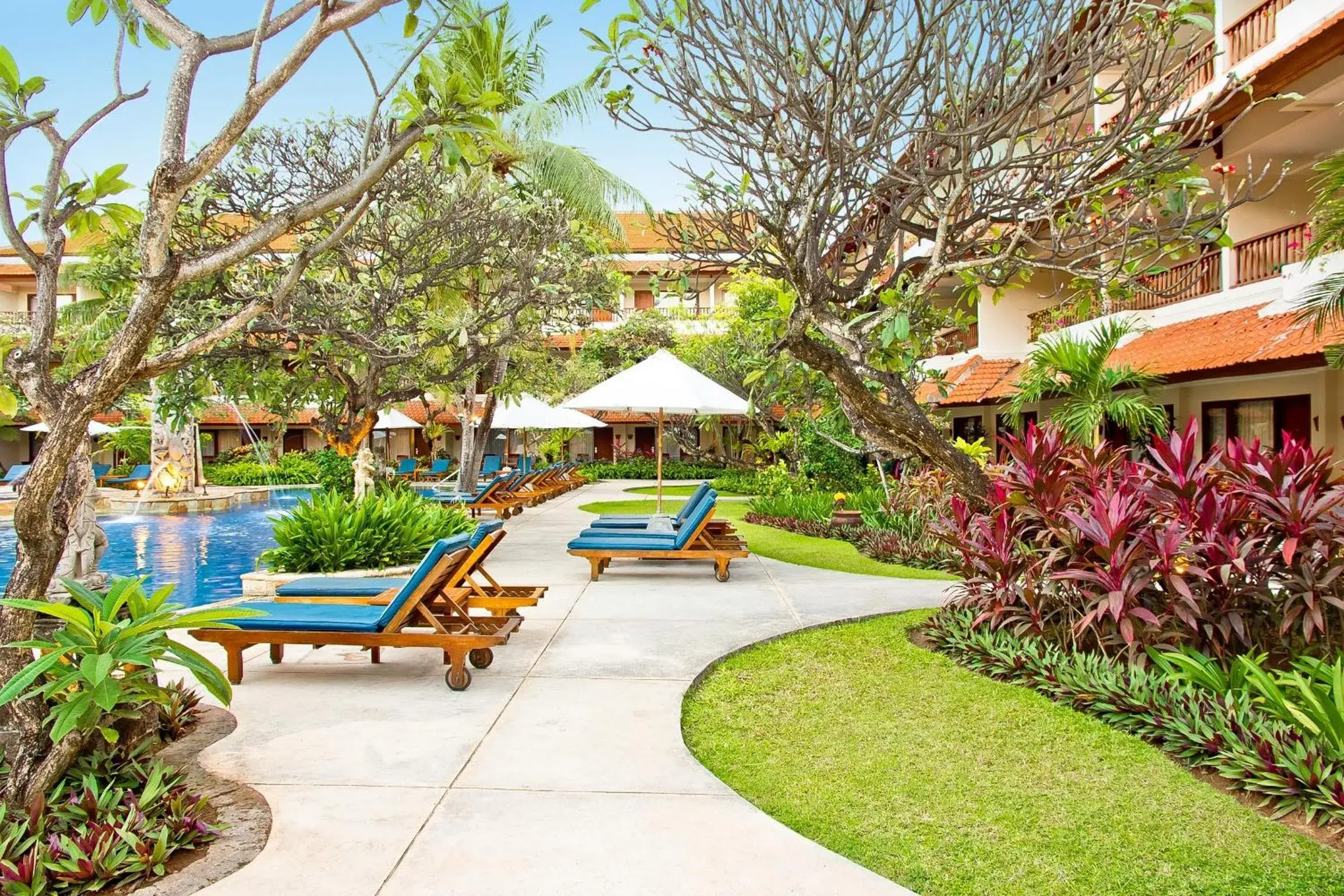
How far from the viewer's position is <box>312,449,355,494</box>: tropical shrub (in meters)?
12.5

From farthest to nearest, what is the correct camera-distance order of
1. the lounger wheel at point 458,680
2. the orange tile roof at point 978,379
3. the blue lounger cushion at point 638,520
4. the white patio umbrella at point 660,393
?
1. the orange tile roof at point 978,379
2. the white patio umbrella at point 660,393
3. the blue lounger cushion at point 638,520
4. the lounger wheel at point 458,680

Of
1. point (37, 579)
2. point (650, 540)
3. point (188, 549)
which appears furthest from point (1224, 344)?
point (188, 549)

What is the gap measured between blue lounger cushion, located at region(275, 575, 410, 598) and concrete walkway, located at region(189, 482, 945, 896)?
0.45 m

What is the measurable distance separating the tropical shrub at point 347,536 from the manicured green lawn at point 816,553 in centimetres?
484

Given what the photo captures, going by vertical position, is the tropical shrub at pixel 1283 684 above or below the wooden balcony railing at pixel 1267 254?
below

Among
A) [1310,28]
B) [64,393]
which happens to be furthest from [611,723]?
[1310,28]

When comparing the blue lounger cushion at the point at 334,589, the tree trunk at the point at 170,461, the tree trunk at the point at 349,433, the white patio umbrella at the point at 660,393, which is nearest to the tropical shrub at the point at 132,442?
the tree trunk at the point at 170,461

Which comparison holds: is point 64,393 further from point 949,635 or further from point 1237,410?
point 1237,410

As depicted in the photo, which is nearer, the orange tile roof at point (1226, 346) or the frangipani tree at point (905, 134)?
the frangipani tree at point (905, 134)

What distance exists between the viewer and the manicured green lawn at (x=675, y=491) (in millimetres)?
26191

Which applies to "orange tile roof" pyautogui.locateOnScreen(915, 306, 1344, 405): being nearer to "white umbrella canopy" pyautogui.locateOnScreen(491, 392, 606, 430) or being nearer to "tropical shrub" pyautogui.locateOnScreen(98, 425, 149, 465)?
"white umbrella canopy" pyautogui.locateOnScreen(491, 392, 606, 430)

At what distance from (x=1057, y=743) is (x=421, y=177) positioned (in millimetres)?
10677

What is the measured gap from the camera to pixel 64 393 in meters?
3.72

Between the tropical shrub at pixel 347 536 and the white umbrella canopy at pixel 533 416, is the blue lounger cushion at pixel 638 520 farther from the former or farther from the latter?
the white umbrella canopy at pixel 533 416
